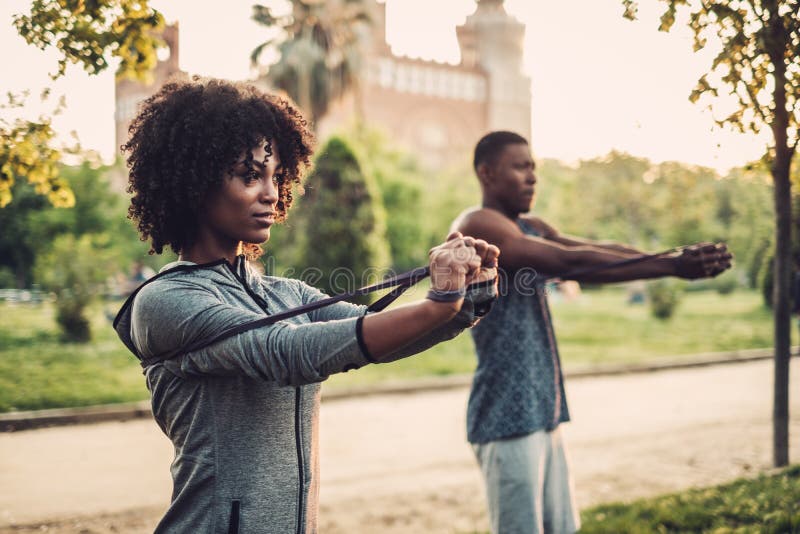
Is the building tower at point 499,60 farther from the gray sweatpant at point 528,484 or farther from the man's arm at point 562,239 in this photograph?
the gray sweatpant at point 528,484

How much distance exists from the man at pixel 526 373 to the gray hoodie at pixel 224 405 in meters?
1.54

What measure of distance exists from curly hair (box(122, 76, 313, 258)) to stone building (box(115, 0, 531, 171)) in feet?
199

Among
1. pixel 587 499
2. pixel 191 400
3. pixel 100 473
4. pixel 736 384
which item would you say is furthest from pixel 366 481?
pixel 736 384

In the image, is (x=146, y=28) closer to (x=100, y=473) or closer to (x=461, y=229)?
(x=461, y=229)

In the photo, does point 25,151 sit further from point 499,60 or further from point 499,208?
point 499,60

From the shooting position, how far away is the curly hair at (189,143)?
198 cm

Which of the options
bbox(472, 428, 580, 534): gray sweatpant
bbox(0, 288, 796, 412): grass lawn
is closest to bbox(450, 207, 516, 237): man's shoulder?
bbox(472, 428, 580, 534): gray sweatpant

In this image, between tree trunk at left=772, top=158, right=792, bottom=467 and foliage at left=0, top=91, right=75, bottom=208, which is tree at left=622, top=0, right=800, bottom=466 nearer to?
tree trunk at left=772, top=158, right=792, bottom=467

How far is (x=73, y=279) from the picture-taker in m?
14.2

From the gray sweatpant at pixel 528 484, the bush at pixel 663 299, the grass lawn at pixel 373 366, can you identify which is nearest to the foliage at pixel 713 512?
the gray sweatpant at pixel 528 484

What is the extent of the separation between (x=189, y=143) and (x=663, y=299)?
2176 cm

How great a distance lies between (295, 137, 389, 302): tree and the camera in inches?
705

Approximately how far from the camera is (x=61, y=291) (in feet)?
46.9

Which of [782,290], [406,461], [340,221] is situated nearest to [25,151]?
[406,461]
